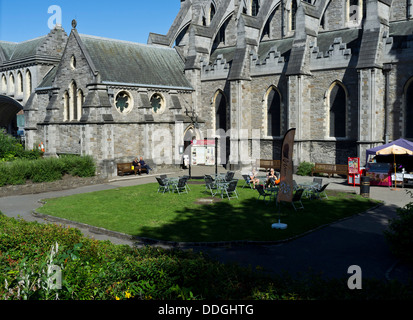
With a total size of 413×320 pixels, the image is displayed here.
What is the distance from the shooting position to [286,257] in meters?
11.6

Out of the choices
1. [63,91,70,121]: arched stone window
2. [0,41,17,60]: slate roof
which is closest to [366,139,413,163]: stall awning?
[63,91,70,121]: arched stone window

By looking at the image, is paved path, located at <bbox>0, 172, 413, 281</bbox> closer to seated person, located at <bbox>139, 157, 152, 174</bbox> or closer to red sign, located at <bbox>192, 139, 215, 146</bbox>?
seated person, located at <bbox>139, 157, 152, 174</bbox>

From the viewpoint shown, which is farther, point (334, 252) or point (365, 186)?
point (365, 186)

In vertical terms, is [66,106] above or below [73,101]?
below

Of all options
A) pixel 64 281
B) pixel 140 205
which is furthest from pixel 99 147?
pixel 64 281

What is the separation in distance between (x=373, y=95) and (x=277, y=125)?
8033 millimetres

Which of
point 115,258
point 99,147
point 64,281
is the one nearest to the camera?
point 64,281

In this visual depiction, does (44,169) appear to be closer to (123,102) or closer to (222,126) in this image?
(123,102)

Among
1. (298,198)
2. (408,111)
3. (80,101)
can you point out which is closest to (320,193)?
(298,198)

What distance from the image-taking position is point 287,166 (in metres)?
14.5

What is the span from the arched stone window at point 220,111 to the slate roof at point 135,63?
2.51m

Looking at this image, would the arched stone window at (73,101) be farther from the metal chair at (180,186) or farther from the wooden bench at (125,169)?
the metal chair at (180,186)

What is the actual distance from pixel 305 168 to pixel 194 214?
1333cm
